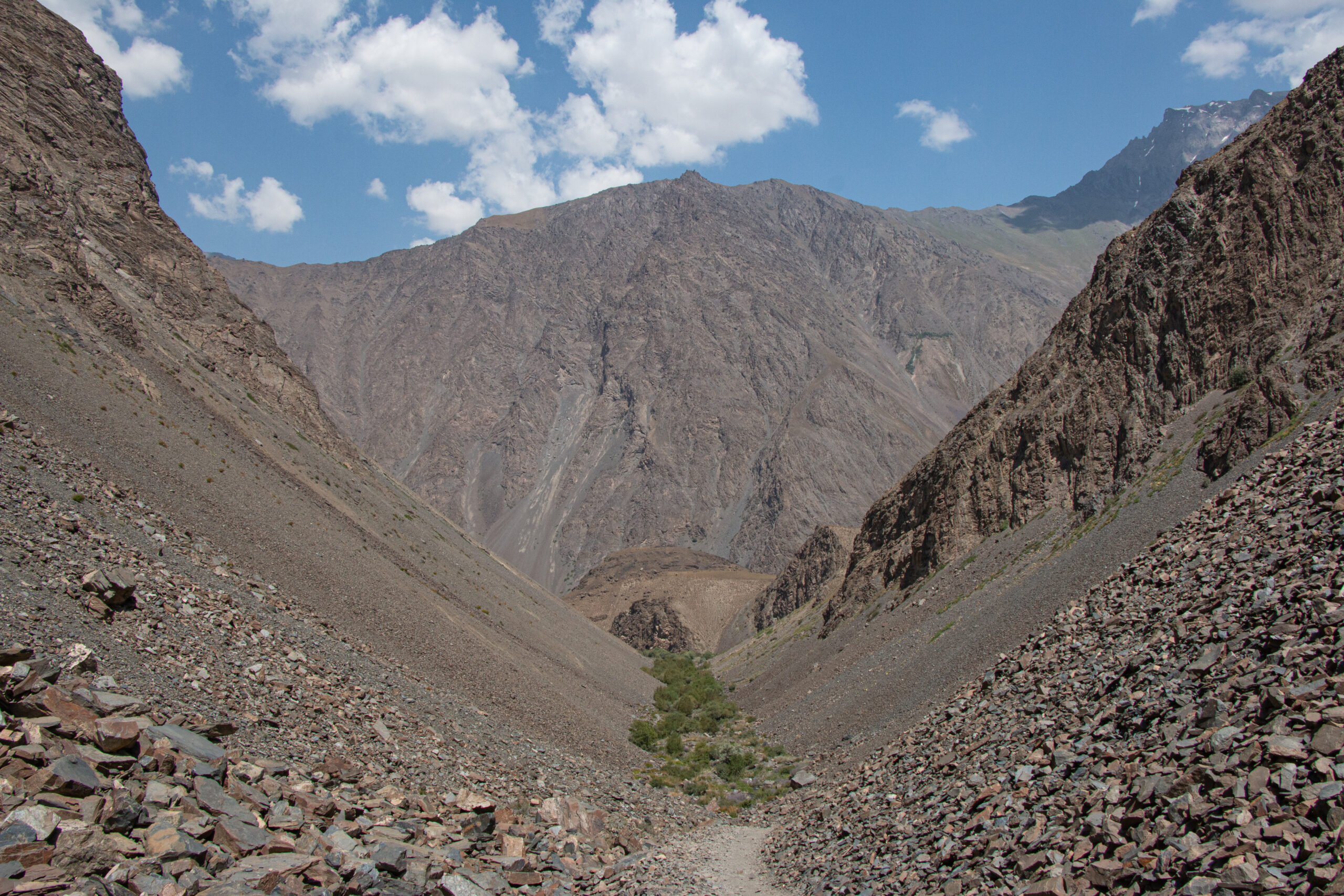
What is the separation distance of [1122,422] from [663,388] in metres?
133

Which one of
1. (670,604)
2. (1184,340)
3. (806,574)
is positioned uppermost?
(1184,340)

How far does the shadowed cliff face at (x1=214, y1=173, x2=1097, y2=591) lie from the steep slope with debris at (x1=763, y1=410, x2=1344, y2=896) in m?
107

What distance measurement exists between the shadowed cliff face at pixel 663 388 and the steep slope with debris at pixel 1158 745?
10672 centimetres

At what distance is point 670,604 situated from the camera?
80.7 m

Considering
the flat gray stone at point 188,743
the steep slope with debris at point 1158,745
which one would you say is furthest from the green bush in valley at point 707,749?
the flat gray stone at point 188,743

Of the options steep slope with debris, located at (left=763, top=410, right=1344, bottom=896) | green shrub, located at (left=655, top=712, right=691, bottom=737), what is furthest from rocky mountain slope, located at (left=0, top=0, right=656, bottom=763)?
steep slope with debris, located at (left=763, top=410, right=1344, bottom=896)

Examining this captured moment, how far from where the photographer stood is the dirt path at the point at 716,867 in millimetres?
14867

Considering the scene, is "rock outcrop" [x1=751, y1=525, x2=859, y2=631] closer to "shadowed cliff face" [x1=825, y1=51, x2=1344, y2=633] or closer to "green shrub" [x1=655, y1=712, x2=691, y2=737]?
"shadowed cliff face" [x1=825, y1=51, x2=1344, y2=633]

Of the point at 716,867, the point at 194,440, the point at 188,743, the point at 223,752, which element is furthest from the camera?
the point at 194,440

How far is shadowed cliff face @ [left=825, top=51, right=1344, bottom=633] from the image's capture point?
2575cm

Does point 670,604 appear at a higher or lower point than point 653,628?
higher

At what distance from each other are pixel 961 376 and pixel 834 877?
176 meters

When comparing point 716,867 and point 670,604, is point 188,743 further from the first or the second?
point 670,604

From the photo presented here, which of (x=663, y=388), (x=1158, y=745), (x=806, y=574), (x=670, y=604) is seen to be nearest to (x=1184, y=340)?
(x=1158, y=745)
